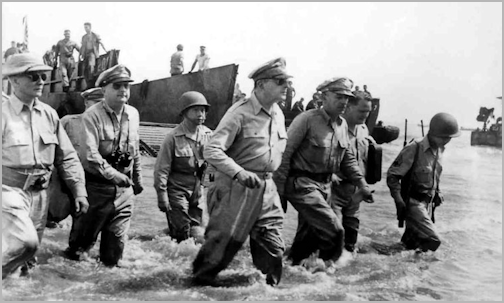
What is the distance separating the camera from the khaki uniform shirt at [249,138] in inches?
258

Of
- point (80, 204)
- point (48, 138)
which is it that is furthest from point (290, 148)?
point (48, 138)

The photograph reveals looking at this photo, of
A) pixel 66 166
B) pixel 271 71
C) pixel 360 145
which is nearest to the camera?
pixel 66 166

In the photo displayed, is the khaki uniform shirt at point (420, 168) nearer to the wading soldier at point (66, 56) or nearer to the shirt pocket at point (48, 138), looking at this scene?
the shirt pocket at point (48, 138)

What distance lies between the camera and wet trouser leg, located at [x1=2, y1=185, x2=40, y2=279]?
537 cm

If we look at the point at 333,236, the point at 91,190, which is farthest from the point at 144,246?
the point at 333,236

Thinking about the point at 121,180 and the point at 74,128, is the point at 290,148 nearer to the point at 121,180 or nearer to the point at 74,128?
the point at 121,180

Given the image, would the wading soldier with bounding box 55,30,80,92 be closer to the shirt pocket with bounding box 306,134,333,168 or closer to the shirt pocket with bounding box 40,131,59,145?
the shirt pocket with bounding box 306,134,333,168

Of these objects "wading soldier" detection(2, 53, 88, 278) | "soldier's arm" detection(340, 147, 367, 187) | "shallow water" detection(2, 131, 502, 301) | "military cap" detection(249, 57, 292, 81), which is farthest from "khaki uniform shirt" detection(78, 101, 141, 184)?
"soldier's arm" detection(340, 147, 367, 187)

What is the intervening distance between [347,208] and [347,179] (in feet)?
1.56

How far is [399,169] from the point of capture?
9.14 metres

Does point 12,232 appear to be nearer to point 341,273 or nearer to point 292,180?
point 292,180

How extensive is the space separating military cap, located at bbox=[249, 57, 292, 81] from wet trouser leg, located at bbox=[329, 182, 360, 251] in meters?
2.15

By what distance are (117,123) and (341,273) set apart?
2984 mm

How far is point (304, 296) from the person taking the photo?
22.3 feet
